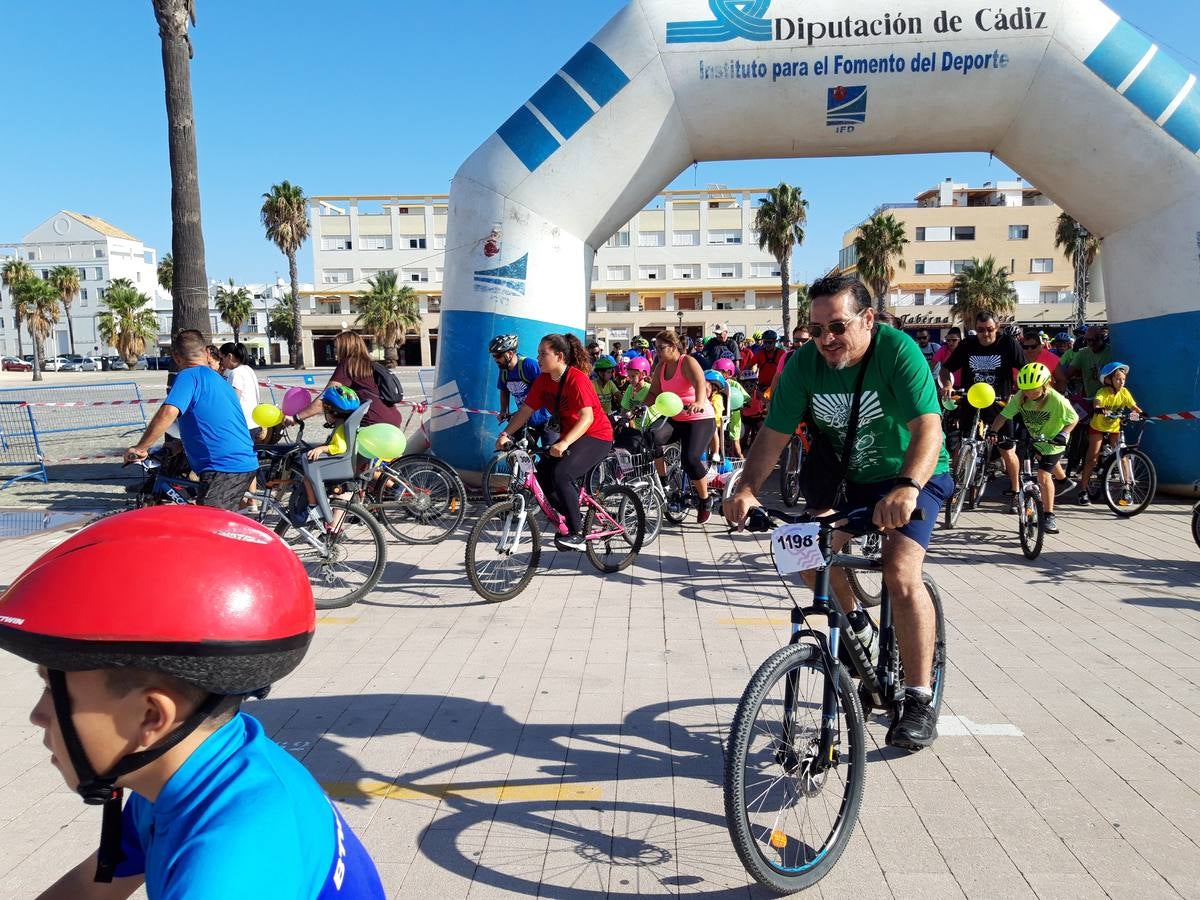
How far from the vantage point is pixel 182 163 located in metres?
10.0

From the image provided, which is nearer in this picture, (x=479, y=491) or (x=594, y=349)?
(x=479, y=491)

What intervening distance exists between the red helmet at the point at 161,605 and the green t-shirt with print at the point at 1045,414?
7754 mm

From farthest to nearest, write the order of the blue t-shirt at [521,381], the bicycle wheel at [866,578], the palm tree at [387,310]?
the palm tree at [387,310]
the blue t-shirt at [521,381]
the bicycle wheel at [866,578]

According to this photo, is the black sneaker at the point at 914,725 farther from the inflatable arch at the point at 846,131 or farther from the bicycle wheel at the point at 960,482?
the inflatable arch at the point at 846,131

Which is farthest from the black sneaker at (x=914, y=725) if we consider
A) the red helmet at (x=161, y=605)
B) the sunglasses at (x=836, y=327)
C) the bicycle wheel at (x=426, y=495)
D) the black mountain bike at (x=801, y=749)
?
the bicycle wheel at (x=426, y=495)

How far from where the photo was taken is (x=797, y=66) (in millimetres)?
9406

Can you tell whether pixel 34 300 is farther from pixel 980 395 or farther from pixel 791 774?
pixel 791 774

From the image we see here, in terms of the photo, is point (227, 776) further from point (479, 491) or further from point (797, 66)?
point (797, 66)

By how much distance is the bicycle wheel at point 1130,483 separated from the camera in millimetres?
9008

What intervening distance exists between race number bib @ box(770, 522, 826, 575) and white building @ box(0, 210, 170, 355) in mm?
108789

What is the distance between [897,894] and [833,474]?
1.62 meters

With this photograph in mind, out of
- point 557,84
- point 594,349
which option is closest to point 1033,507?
point 557,84

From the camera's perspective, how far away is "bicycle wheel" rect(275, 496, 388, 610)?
6.18 m

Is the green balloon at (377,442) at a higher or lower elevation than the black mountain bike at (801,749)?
higher
